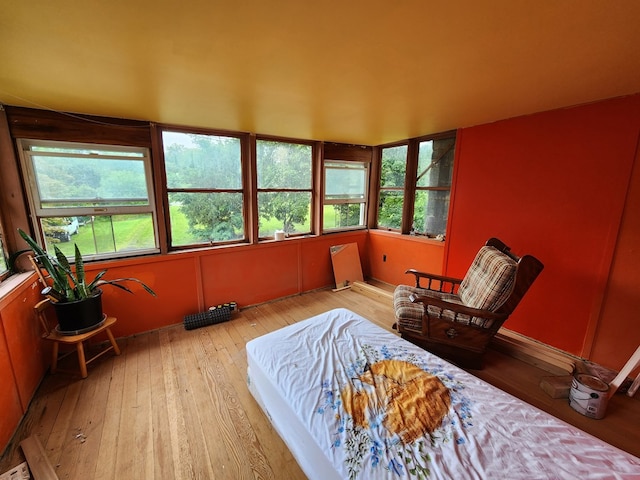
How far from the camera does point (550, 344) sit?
2.32m

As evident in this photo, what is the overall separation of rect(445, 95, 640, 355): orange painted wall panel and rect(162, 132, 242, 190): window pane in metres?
2.64

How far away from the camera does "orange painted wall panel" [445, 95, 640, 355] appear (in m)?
1.91

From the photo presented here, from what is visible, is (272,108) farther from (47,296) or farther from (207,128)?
(47,296)

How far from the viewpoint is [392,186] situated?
12.8 ft

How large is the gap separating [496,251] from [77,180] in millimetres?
3780

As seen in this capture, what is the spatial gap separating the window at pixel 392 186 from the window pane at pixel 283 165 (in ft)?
4.03

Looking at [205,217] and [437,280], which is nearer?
[437,280]

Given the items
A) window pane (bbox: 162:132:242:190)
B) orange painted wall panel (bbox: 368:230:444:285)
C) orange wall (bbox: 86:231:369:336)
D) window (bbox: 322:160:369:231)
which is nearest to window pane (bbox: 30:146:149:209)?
window pane (bbox: 162:132:242:190)

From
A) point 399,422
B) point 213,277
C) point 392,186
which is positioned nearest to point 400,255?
point 392,186

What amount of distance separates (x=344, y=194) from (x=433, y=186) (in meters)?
1.31

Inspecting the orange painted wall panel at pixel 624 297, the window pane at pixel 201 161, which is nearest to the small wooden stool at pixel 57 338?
the window pane at pixel 201 161

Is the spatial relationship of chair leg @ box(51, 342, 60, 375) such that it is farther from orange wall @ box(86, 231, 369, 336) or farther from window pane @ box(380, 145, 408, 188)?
window pane @ box(380, 145, 408, 188)

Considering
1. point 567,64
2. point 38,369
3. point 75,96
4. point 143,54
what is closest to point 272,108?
point 143,54

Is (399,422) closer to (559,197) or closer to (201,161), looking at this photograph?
(559,197)
